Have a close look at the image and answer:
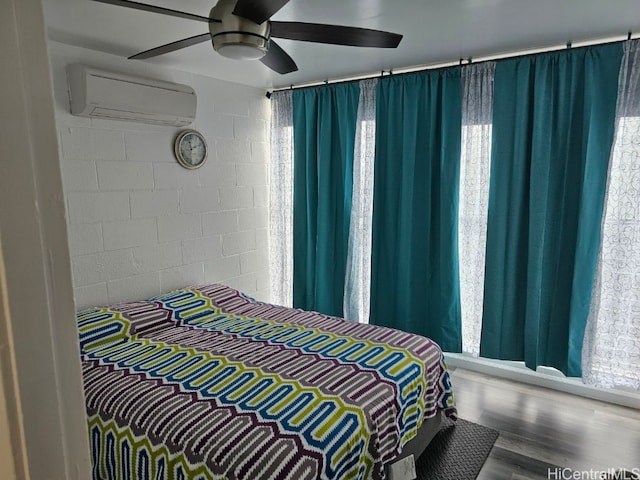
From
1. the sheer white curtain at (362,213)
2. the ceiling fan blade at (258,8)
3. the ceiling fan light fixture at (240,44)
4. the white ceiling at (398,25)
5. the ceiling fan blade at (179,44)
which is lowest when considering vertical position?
the sheer white curtain at (362,213)

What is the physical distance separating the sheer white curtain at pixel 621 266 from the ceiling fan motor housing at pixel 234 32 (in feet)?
7.13

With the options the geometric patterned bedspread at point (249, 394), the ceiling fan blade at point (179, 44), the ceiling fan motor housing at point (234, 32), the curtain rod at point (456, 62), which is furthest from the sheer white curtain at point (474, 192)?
the ceiling fan blade at point (179, 44)

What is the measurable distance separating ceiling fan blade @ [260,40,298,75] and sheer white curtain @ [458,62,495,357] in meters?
1.46

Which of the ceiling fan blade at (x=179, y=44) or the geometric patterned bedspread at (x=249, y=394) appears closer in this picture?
the geometric patterned bedspread at (x=249, y=394)

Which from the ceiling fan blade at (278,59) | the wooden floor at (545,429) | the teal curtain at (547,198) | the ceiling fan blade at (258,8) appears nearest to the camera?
the ceiling fan blade at (258,8)

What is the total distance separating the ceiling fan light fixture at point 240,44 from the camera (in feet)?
5.23

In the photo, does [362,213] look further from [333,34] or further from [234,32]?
[234,32]

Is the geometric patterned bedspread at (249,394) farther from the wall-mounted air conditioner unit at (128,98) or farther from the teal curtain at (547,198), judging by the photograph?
the wall-mounted air conditioner unit at (128,98)

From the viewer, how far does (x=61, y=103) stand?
2.54 meters

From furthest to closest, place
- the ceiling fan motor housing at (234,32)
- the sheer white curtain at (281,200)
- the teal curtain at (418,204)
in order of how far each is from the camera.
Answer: the sheer white curtain at (281,200) → the teal curtain at (418,204) → the ceiling fan motor housing at (234,32)

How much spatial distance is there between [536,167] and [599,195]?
0.40 meters

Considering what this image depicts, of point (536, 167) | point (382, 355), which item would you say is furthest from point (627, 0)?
point (382, 355)

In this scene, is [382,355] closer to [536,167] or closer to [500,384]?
[500,384]

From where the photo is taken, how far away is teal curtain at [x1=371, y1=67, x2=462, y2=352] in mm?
3127
